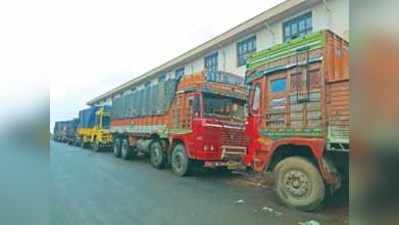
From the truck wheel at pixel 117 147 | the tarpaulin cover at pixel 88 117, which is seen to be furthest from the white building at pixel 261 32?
the truck wheel at pixel 117 147

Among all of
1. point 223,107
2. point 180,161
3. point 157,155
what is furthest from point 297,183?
point 157,155

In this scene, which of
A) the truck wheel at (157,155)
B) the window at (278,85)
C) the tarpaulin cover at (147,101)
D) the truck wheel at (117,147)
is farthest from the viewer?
the truck wheel at (117,147)

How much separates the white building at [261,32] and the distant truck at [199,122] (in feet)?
11.2

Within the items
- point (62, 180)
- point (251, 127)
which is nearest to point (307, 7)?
point (251, 127)

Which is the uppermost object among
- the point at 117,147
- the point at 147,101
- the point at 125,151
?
the point at 147,101

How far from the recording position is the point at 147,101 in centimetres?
1331

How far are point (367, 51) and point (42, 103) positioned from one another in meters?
1.41

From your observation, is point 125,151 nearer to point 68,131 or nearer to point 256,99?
point 256,99

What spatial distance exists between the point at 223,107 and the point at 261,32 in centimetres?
604

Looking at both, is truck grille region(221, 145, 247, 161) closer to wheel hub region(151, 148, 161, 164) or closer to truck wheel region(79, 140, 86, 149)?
wheel hub region(151, 148, 161, 164)

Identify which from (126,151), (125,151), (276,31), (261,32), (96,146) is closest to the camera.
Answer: (276,31)

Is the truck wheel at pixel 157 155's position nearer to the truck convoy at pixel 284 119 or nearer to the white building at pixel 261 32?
the truck convoy at pixel 284 119

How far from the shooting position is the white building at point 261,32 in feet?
37.1

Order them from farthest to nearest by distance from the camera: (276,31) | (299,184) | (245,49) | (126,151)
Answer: (245,49), (126,151), (276,31), (299,184)
